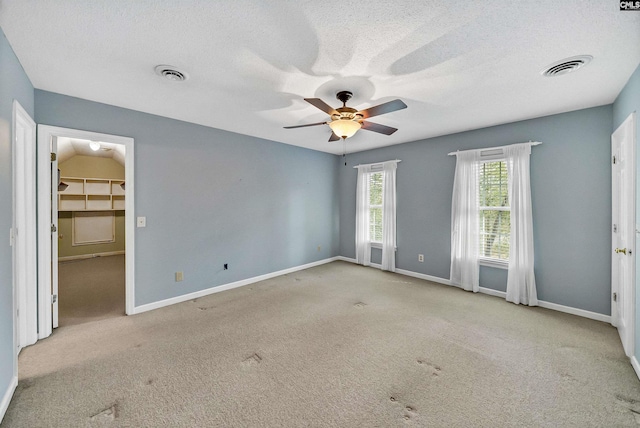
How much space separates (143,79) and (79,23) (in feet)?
2.50

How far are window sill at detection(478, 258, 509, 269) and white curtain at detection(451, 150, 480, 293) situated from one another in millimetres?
92

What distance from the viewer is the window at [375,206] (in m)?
5.46

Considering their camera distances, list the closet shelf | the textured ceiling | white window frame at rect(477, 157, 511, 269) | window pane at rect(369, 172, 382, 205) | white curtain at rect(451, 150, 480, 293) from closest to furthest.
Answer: the textured ceiling → white window frame at rect(477, 157, 511, 269) → white curtain at rect(451, 150, 480, 293) → window pane at rect(369, 172, 382, 205) → the closet shelf

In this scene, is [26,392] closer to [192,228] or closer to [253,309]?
[253,309]

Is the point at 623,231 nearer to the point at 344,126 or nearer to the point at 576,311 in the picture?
the point at 576,311

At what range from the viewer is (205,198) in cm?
390

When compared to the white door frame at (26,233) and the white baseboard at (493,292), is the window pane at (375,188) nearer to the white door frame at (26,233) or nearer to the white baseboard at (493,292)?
the white baseboard at (493,292)

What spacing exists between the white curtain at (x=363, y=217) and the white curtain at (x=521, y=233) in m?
2.56

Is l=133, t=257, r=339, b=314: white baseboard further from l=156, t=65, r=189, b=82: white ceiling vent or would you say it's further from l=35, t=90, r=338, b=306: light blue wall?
l=156, t=65, r=189, b=82: white ceiling vent

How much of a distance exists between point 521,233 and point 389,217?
212cm

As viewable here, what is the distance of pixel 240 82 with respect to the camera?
8.13 ft

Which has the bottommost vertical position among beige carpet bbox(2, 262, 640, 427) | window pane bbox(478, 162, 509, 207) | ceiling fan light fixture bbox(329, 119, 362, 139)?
beige carpet bbox(2, 262, 640, 427)

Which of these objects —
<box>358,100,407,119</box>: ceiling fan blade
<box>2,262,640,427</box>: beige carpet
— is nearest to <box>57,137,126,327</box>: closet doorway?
<box>2,262,640,427</box>: beige carpet

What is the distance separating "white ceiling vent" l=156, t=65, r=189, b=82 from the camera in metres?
2.22
